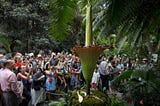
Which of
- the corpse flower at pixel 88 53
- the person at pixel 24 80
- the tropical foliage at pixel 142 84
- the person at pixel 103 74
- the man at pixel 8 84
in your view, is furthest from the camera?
the person at pixel 103 74

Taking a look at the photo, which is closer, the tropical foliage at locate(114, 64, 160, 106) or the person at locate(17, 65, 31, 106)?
the tropical foliage at locate(114, 64, 160, 106)

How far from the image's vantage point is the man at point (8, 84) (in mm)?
7629

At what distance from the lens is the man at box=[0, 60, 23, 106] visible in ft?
25.0

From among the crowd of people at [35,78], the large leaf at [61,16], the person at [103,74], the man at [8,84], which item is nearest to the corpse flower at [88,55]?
the large leaf at [61,16]

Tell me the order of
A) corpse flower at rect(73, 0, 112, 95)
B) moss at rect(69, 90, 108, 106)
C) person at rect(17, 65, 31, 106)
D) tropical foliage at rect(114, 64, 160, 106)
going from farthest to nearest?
1. person at rect(17, 65, 31, 106)
2. tropical foliage at rect(114, 64, 160, 106)
3. moss at rect(69, 90, 108, 106)
4. corpse flower at rect(73, 0, 112, 95)

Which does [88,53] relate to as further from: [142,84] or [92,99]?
[142,84]

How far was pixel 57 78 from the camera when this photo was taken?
43.1 ft

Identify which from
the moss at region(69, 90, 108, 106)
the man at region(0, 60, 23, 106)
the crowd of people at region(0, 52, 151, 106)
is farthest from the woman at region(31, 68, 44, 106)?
the moss at region(69, 90, 108, 106)

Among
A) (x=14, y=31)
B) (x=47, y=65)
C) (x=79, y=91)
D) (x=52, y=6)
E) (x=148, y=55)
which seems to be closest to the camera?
(x=52, y=6)

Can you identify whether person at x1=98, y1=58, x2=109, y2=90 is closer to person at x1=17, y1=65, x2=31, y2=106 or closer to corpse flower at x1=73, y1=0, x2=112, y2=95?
person at x1=17, y1=65, x2=31, y2=106

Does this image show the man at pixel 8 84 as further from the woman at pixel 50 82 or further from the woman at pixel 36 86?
the woman at pixel 50 82

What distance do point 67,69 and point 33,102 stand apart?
3489mm

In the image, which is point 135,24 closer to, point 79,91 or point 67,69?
point 79,91

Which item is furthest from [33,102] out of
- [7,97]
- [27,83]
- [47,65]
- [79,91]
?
[79,91]
